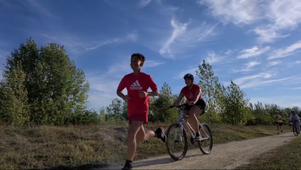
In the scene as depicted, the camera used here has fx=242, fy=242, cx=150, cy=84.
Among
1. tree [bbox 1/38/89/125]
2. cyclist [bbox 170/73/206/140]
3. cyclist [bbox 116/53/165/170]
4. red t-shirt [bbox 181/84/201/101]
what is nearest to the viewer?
cyclist [bbox 116/53/165/170]

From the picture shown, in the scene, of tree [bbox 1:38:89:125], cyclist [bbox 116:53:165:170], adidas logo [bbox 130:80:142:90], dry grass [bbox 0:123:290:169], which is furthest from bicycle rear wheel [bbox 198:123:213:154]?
tree [bbox 1:38:89:125]

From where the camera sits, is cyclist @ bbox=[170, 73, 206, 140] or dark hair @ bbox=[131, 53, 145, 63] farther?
cyclist @ bbox=[170, 73, 206, 140]

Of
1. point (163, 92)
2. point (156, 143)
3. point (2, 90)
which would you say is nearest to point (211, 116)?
point (163, 92)

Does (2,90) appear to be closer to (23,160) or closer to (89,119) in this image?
(89,119)

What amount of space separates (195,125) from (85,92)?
131 feet

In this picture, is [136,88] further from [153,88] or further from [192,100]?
[192,100]

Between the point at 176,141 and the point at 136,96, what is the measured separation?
2.06 m

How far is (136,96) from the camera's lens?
4.80m

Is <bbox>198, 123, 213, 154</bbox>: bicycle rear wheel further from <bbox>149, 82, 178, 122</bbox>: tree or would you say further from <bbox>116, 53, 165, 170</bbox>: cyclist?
<bbox>149, 82, 178, 122</bbox>: tree

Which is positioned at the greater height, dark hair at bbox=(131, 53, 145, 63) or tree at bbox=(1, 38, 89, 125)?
tree at bbox=(1, 38, 89, 125)

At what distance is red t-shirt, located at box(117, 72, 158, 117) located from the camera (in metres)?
4.77

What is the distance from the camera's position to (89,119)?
39250 mm

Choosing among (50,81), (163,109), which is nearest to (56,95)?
(50,81)

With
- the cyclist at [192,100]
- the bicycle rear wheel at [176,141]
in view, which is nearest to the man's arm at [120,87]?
the bicycle rear wheel at [176,141]
